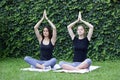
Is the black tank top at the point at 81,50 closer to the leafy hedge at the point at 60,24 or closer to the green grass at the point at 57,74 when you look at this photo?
the green grass at the point at 57,74

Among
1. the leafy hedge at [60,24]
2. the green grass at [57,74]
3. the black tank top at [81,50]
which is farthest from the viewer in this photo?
the leafy hedge at [60,24]

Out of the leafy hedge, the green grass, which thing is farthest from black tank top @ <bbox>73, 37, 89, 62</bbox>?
the leafy hedge

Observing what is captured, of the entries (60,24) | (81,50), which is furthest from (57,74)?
(60,24)

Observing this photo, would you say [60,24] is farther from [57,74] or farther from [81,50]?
[57,74]

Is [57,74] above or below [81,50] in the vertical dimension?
below

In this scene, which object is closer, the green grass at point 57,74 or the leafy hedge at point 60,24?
the green grass at point 57,74

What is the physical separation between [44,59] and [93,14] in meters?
2.17

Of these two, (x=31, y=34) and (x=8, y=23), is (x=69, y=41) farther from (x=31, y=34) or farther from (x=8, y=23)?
(x=8, y=23)

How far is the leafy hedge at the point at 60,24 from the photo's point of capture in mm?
10375

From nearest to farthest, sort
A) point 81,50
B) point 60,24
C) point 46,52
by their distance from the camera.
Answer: point 81,50 → point 46,52 → point 60,24

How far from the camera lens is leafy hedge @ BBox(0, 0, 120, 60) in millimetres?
10375

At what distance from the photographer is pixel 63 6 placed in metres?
10.8

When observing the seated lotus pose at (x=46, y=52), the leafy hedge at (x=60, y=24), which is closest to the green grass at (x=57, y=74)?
the seated lotus pose at (x=46, y=52)

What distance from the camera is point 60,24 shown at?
10.8m
